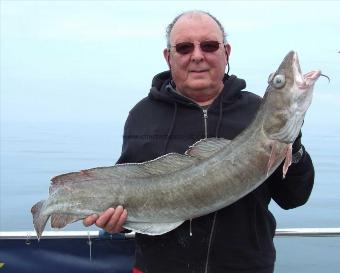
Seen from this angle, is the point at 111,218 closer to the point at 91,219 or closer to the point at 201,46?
the point at 91,219

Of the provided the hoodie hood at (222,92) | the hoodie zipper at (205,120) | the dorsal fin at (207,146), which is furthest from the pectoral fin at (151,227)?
the hoodie hood at (222,92)

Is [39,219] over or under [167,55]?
under

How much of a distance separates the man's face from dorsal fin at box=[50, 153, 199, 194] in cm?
47

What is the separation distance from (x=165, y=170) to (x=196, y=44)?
0.77m

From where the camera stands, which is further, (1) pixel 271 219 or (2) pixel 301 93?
(1) pixel 271 219

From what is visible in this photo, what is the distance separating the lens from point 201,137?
351 centimetres

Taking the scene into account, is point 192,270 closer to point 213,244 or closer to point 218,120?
point 213,244

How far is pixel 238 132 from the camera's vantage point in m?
3.52

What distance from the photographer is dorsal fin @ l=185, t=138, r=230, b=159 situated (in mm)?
3299

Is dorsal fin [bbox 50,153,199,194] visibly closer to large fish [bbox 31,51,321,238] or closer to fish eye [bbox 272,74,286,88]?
large fish [bbox 31,51,321,238]

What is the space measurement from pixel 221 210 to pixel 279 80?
34.2 inches

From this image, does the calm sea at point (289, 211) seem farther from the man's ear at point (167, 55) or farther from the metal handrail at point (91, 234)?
the man's ear at point (167, 55)

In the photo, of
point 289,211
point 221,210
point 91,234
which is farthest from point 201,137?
point 289,211

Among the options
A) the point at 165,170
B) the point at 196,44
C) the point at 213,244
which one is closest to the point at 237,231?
the point at 213,244
